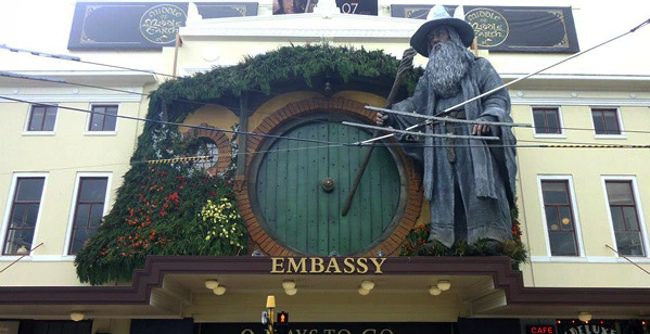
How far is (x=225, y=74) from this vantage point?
15.6 m

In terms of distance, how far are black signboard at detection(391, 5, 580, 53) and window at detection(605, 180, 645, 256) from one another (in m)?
5.62

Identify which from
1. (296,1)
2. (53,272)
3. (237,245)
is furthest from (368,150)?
(53,272)

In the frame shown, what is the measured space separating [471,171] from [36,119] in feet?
38.7

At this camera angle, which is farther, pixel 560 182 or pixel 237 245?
pixel 560 182

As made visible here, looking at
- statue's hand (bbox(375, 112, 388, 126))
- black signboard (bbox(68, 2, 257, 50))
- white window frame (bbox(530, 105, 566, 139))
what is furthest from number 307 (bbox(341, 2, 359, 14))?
white window frame (bbox(530, 105, 566, 139))

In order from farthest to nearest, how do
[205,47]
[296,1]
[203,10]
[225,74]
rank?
[203,10], [296,1], [205,47], [225,74]

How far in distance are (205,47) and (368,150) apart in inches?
229

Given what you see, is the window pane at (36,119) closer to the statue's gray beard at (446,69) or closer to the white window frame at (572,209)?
the statue's gray beard at (446,69)

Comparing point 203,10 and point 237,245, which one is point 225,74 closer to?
point 237,245

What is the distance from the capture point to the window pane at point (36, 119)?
1666 centimetres

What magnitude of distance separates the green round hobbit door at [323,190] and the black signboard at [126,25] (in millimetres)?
6625

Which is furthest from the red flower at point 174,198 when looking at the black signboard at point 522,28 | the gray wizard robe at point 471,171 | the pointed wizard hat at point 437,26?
the black signboard at point 522,28

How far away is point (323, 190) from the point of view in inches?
600

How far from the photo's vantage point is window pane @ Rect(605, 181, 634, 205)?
639 inches
